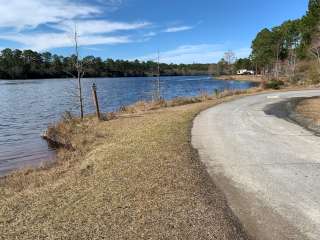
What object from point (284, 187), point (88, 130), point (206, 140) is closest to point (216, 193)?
point (284, 187)

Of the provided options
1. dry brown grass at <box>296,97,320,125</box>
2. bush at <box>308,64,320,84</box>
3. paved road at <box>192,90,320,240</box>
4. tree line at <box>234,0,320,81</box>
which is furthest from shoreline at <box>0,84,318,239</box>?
tree line at <box>234,0,320,81</box>

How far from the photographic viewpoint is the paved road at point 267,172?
5355 mm

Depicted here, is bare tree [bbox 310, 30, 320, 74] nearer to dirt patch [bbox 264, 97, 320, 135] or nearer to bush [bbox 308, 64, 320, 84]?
bush [bbox 308, 64, 320, 84]

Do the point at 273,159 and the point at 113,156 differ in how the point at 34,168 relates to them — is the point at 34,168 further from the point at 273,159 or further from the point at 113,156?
the point at 273,159

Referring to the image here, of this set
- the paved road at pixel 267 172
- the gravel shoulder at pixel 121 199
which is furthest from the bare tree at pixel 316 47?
the gravel shoulder at pixel 121 199

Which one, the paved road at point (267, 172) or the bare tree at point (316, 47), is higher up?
the bare tree at point (316, 47)

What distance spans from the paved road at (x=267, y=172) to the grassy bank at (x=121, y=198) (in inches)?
13.5

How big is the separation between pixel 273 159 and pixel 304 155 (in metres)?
0.88

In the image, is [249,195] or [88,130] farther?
[88,130]

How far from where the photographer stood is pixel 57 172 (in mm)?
8852

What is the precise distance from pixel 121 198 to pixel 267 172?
3.20 meters

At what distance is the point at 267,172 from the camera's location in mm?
7828

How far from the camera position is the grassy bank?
5129mm

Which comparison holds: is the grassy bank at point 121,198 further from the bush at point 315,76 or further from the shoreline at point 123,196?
the bush at point 315,76
